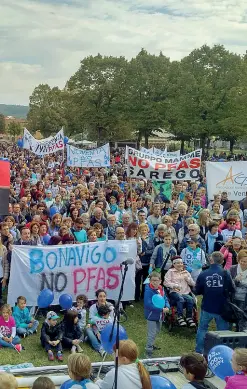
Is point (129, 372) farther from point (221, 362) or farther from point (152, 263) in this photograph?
point (152, 263)

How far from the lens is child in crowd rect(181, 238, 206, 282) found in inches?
346

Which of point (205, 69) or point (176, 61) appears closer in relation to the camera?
point (205, 69)

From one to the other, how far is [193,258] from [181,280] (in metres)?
0.64

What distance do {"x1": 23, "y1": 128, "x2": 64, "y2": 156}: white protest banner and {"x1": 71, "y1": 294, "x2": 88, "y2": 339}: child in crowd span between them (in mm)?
14454

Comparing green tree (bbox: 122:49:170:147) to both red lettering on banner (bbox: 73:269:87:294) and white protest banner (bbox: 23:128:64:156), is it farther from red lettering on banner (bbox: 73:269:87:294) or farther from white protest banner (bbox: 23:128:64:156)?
red lettering on banner (bbox: 73:269:87:294)

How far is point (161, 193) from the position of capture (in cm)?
1408

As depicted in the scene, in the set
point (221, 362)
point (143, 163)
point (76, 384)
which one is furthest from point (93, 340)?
point (143, 163)

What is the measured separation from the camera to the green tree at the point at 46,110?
7400 cm

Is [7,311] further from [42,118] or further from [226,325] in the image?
[42,118]


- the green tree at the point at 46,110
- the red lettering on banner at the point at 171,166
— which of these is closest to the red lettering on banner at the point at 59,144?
the red lettering on banner at the point at 171,166

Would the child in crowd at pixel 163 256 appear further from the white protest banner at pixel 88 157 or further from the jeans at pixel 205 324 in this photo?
the white protest banner at pixel 88 157

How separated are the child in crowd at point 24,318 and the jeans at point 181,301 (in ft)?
7.74

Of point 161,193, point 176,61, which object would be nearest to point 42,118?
point 176,61

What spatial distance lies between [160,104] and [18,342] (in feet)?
150
